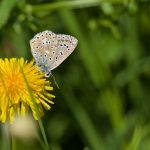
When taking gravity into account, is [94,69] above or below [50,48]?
below

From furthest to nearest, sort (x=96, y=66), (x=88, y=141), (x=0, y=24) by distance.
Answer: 1. (x=96, y=66)
2. (x=88, y=141)
3. (x=0, y=24)

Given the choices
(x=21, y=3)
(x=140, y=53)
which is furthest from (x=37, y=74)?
(x=140, y=53)

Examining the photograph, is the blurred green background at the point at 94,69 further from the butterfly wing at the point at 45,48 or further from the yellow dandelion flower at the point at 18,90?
the yellow dandelion flower at the point at 18,90

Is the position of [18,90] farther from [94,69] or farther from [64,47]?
[94,69]

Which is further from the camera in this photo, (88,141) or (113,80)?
(113,80)

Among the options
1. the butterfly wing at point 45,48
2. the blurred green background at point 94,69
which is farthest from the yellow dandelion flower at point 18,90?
the blurred green background at point 94,69

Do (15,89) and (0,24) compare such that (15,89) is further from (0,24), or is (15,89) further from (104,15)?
(104,15)

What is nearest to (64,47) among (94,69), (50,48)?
(50,48)
